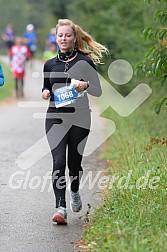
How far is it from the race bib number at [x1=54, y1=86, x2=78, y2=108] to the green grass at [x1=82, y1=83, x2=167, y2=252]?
1098 mm

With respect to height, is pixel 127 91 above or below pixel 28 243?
below

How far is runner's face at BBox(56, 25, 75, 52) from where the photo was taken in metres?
7.96

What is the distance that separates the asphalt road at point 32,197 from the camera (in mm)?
7234

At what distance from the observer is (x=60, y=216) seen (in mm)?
7758

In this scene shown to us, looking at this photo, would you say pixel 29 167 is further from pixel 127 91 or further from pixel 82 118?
pixel 127 91

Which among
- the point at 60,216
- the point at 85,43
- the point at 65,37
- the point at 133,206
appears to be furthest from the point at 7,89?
the point at 133,206

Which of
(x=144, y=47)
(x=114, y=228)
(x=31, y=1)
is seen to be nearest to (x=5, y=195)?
(x=114, y=228)

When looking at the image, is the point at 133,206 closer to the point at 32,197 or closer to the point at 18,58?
the point at 32,197

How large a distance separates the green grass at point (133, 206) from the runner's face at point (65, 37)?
1.59 meters

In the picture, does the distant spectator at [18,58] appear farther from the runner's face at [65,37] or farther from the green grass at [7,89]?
the runner's face at [65,37]

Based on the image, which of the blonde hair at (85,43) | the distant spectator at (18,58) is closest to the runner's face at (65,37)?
the blonde hair at (85,43)

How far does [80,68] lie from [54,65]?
0.88 feet

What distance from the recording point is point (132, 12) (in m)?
22.8

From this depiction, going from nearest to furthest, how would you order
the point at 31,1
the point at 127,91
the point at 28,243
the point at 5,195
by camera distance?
the point at 28,243
the point at 5,195
the point at 127,91
the point at 31,1
